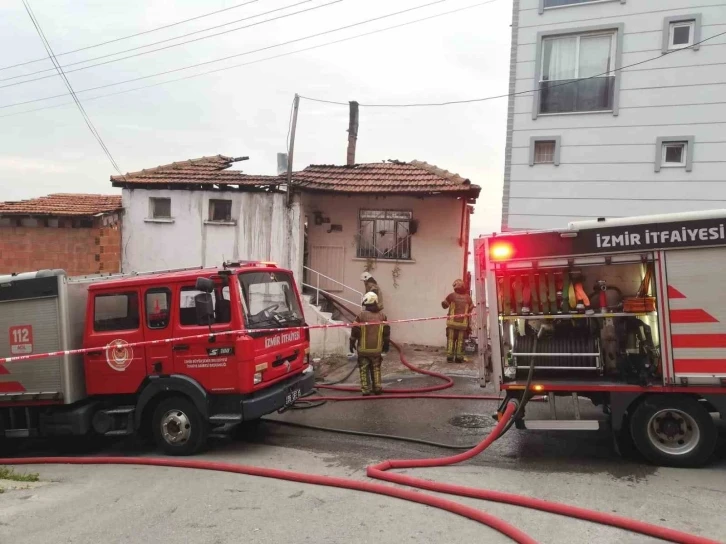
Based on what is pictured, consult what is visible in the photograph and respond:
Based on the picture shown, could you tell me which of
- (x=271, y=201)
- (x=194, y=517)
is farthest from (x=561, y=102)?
(x=194, y=517)

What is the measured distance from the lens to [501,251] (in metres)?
6.04

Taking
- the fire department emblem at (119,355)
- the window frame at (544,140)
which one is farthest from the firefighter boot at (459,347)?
the fire department emblem at (119,355)

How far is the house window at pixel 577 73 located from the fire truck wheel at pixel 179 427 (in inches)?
408

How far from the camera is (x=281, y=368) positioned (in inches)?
275

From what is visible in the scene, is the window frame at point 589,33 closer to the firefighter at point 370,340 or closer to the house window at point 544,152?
the house window at point 544,152

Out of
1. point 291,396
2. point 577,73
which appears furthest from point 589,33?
point 291,396

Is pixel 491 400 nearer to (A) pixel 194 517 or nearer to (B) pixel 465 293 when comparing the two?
(B) pixel 465 293

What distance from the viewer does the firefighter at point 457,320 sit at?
11227 mm

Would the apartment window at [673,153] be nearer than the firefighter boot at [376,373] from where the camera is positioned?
No

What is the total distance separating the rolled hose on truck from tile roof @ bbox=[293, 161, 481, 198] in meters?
7.18

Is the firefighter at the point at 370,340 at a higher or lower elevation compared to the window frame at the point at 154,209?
lower

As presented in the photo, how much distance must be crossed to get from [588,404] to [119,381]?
6150 millimetres

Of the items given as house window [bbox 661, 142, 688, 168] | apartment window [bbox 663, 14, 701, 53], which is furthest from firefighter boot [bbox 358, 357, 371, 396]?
apartment window [bbox 663, 14, 701, 53]

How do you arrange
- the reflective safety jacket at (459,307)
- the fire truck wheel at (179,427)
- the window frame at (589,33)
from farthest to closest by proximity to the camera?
the window frame at (589,33) → the reflective safety jacket at (459,307) → the fire truck wheel at (179,427)
